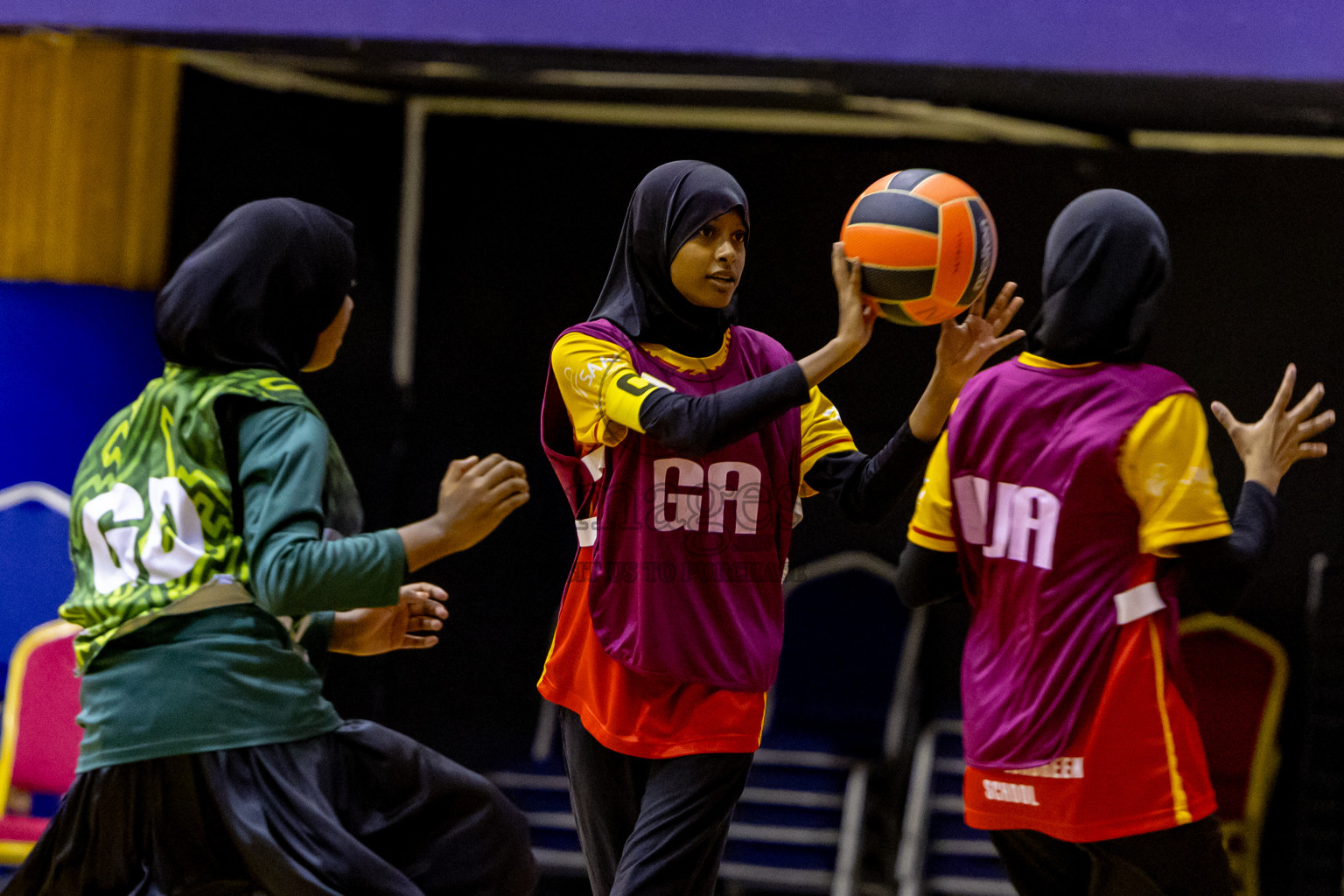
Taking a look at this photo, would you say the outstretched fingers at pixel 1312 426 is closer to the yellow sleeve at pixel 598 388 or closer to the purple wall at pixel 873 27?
the yellow sleeve at pixel 598 388

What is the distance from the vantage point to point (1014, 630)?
10.0 ft

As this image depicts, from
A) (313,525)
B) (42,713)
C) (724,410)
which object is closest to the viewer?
(313,525)

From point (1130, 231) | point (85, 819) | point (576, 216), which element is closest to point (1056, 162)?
point (576, 216)

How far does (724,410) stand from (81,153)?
341 cm

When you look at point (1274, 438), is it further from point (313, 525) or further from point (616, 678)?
point (313, 525)

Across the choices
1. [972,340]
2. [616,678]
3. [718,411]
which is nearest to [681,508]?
[718,411]

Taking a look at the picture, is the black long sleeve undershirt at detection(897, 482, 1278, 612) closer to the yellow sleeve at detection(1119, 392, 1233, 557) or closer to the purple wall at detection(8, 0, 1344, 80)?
the yellow sleeve at detection(1119, 392, 1233, 557)

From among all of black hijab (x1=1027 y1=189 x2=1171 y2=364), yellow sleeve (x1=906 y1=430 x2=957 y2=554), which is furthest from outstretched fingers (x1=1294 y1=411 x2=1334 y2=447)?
yellow sleeve (x1=906 y1=430 x2=957 y2=554)

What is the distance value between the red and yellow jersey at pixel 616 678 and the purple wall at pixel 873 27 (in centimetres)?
170

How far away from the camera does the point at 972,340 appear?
131 inches

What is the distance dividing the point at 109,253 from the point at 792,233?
2584mm

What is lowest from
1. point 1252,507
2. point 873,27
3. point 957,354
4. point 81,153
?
point 1252,507

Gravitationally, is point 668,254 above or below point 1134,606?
above

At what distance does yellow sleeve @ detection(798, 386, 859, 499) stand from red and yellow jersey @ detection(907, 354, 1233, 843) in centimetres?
70
